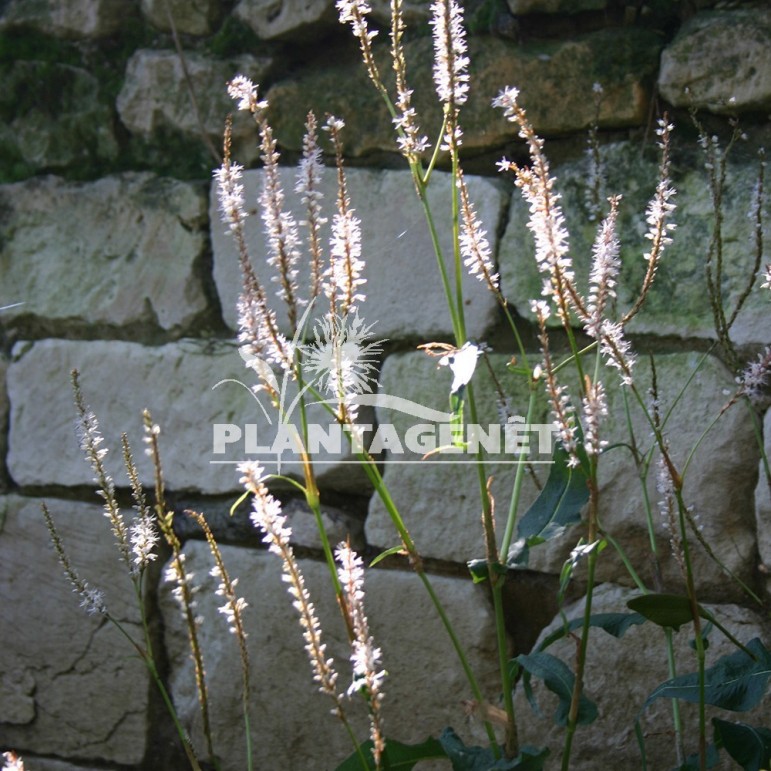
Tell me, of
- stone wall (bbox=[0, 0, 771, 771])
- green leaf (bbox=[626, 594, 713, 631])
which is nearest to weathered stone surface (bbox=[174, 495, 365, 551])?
stone wall (bbox=[0, 0, 771, 771])

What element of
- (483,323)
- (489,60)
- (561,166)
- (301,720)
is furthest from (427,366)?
(301,720)

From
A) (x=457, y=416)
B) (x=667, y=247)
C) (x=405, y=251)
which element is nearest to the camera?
(x=457, y=416)

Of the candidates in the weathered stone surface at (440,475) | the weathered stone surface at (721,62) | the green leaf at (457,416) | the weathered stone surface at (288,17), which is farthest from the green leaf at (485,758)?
the weathered stone surface at (288,17)

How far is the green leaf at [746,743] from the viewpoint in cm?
128

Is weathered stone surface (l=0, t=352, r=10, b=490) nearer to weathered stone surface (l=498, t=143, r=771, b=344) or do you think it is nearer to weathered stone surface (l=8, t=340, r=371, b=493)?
weathered stone surface (l=8, t=340, r=371, b=493)

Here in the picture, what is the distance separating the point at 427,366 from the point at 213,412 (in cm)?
41

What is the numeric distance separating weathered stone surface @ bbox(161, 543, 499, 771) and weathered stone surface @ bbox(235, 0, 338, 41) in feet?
3.05

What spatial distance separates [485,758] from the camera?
Result: 49.9 inches

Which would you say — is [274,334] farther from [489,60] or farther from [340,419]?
[489,60]

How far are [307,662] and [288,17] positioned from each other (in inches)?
44.6

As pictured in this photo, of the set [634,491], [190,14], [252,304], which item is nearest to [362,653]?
[252,304]

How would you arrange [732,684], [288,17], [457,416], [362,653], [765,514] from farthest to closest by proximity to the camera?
1. [288,17]
2. [765,514]
3. [732,684]
4. [457,416]
5. [362,653]

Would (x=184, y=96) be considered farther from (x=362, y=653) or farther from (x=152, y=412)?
(x=362, y=653)

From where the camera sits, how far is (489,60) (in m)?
1.81
